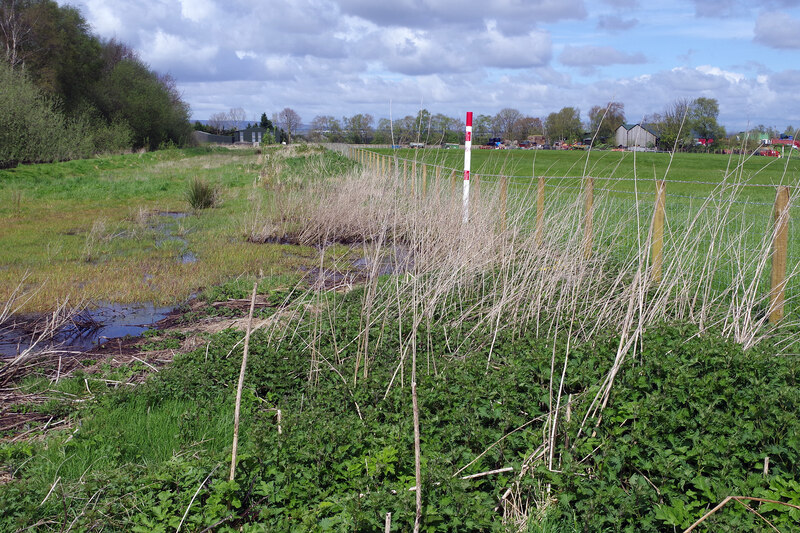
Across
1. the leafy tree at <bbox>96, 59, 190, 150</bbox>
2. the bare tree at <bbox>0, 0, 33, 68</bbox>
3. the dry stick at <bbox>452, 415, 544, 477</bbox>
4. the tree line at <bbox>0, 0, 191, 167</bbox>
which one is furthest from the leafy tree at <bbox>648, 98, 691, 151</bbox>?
the leafy tree at <bbox>96, 59, 190, 150</bbox>

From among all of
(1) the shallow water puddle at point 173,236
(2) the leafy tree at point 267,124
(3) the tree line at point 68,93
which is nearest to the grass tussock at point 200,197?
(1) the shallow water puddle at point 173,236

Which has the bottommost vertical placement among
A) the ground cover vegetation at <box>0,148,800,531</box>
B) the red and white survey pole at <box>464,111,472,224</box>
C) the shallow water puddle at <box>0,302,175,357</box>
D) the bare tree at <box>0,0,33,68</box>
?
the shallow water puddle at <box>0,302,175,357</box>

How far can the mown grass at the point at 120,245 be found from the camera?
774 cm

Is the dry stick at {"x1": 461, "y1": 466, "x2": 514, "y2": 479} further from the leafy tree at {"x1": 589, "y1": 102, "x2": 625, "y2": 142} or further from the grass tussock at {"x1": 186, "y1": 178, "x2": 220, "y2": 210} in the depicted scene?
the grass tussock at {"x1": 186, "y1": 178, "x2": 220, "y2": 210}

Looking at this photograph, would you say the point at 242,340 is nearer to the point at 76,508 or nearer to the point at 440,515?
the point at 76,508

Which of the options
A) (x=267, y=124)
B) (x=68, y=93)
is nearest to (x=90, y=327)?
(x=267, y=124)

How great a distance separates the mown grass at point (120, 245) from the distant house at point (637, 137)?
201 inches

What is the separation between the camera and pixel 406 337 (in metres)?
4.80

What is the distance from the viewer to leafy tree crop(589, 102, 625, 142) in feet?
14.7

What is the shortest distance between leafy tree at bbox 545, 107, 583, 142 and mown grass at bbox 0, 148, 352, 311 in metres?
4.51

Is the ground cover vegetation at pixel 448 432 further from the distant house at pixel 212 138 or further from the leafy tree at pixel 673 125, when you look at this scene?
the distant house at pixel 212 138

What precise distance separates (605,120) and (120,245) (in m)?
8.51

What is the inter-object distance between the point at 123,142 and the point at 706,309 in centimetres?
5073

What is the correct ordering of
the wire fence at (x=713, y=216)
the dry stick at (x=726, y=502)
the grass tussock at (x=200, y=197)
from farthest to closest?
the grass tussock at (x=200, y=197), the wire fence at (x=713, y=216), the dry stick at (x=726, y=502)
